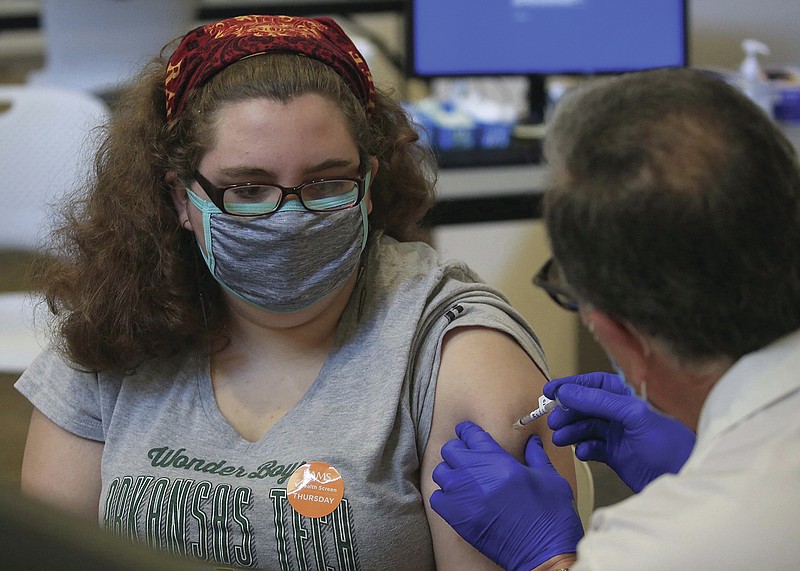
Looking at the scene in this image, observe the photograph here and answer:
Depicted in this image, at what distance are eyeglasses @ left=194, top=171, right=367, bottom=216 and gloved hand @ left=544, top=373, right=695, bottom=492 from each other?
0.40m

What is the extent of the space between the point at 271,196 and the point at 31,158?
1512 mm

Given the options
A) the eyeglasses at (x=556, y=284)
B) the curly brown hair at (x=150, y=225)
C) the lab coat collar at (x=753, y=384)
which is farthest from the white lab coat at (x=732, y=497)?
the curly brown hair at (x=150, y=225)

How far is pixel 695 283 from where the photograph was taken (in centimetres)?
87

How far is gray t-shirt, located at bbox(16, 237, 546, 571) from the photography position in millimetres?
1314

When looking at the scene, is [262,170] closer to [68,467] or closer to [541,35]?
[68,467]

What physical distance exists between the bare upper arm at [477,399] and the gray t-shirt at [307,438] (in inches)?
0.7

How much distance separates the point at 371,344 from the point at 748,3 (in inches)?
103

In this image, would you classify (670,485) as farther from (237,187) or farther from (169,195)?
(169,195)

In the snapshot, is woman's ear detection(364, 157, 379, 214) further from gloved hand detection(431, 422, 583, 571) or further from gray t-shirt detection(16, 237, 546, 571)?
gloved hand detection(431, 422, 583, 571)

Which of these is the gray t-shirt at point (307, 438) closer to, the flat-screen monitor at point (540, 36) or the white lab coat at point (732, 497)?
the white lab coat at point (732, 497)

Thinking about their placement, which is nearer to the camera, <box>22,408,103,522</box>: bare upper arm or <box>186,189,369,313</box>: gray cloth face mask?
<box>186,189,369,313</box>: gray cloth face mask

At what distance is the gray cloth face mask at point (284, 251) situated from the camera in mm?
1373

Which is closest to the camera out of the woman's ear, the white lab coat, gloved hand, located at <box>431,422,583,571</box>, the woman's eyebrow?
the white lab coat

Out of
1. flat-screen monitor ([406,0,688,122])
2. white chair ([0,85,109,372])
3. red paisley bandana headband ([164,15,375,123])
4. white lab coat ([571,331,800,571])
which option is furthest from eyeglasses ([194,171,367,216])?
flat-screen monitor ([406,0,688,122])
